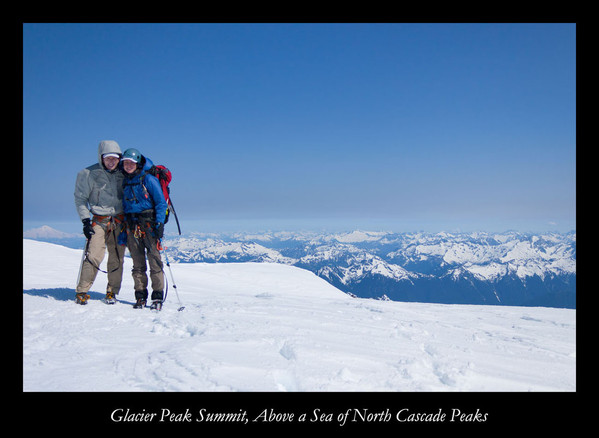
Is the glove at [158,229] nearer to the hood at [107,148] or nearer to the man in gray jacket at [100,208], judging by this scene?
the man in gray jacket at [100,208]

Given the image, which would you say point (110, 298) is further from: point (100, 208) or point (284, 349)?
point (284, 349)

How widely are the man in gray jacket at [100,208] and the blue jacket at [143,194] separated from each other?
14.8 inches

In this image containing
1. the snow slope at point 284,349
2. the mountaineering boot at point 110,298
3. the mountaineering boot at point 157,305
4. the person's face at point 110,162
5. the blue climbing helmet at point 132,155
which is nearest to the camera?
the snow slope at point 284,349

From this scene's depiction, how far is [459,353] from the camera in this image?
4.31 m

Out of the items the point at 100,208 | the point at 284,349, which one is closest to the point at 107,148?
the point at 100,208

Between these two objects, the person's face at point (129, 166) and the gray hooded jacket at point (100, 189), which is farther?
the gray hooded jacket at point (100, 189)

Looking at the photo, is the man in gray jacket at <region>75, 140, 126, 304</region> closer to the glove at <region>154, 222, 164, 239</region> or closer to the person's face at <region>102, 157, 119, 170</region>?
the person's face at <region>102, 157, 119, 170</region>

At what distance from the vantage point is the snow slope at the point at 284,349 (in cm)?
326

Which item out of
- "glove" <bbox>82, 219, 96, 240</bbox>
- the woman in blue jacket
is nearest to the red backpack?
the woman in blue jacket

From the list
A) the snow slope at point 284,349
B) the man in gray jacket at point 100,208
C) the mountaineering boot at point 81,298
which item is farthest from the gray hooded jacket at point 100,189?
the snow slope at point 284,349
